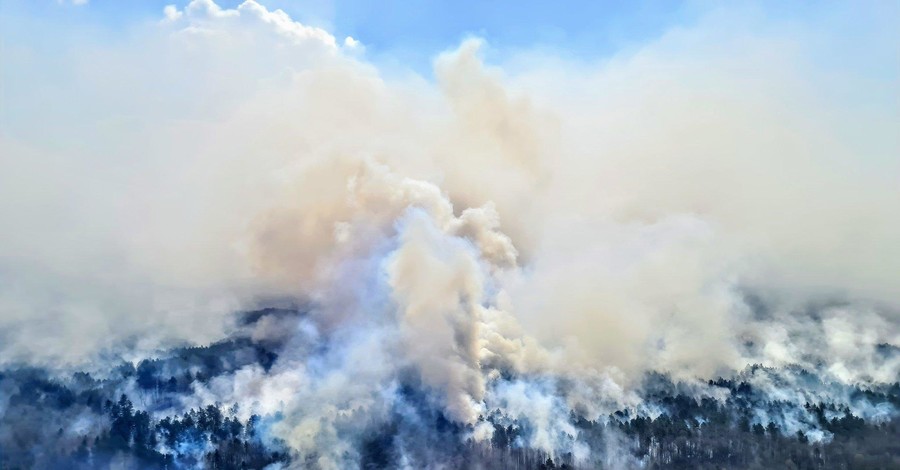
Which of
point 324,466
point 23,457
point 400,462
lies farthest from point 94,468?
point 400,462

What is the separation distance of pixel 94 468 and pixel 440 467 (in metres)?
96.2

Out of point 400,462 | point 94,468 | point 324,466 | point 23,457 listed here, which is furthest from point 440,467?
point 23,457

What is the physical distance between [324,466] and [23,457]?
82.4 meters

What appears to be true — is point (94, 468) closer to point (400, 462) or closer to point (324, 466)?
point (324, 466)

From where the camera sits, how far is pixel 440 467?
198875mm

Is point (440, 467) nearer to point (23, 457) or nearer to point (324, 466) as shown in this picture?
point (324, 466)

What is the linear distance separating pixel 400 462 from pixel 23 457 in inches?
4066

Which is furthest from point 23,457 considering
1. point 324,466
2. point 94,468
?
point 324,466

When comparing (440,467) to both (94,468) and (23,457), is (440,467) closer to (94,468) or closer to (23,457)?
(94,468)

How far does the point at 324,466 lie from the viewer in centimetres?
19588

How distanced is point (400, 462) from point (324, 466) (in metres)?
21.1

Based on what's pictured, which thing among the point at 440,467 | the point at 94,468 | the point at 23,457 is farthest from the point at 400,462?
the point at 23,457

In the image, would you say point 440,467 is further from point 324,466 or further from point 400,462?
point 324,466

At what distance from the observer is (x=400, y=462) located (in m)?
200
